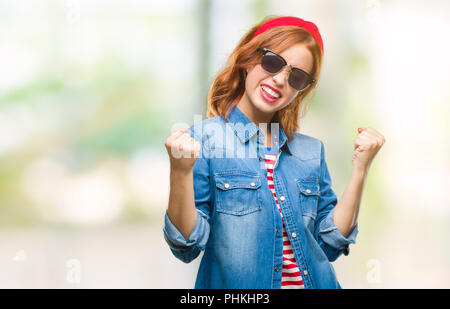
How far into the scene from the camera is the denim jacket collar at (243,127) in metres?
1.09

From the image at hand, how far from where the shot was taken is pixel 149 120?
7.10 ft

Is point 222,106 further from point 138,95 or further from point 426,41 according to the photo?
point 426,41

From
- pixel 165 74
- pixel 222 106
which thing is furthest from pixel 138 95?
pixel 222 106

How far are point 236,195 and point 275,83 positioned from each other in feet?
0.88

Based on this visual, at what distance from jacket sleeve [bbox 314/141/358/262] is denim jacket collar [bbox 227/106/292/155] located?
0.12 m

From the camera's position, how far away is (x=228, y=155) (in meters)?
1.05

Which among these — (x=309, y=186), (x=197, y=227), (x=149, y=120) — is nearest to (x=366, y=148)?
(x=309, y=186)

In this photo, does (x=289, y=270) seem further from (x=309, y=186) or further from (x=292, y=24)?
(x=292, y=24)

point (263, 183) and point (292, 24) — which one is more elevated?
point (292, 24)

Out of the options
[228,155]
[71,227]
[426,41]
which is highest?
[426,41]

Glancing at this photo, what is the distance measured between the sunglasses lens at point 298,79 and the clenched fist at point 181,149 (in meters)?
0.31

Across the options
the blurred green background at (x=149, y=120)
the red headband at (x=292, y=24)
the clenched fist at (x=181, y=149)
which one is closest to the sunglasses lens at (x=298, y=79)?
the red headband at (x=292, y=24)

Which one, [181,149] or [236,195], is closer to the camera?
[181,149]
